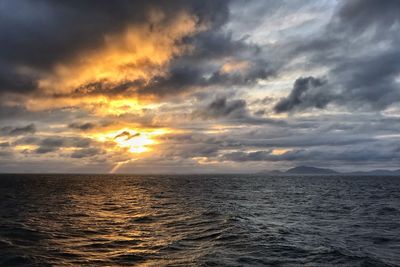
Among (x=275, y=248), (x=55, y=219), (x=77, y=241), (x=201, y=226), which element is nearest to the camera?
(x=275, y=248)

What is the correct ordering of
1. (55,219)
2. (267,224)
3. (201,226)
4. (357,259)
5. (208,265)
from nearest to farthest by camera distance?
(208,265) < (357,259) < (201,226) < (267,224) < (55,219)

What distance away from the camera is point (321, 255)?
75.5 ft

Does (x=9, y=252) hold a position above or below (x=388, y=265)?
above

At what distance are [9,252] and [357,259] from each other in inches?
856

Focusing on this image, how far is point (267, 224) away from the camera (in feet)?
121

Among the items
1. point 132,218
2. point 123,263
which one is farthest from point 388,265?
point 132,218

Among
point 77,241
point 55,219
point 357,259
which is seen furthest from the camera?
point 55,219

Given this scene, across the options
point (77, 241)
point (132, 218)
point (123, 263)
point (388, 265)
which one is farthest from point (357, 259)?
point (132, 218)

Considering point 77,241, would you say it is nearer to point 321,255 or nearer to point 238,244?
point 238,244

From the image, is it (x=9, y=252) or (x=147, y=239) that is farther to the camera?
(x=147, y=239)

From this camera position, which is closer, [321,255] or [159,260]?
[159,260]

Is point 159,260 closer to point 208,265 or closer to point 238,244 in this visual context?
point 208,265

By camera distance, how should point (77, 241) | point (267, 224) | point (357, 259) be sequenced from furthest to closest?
point (267, 224)
point (77, 241)
point (357, 259)

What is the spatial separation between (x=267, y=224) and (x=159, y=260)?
1807 cm
